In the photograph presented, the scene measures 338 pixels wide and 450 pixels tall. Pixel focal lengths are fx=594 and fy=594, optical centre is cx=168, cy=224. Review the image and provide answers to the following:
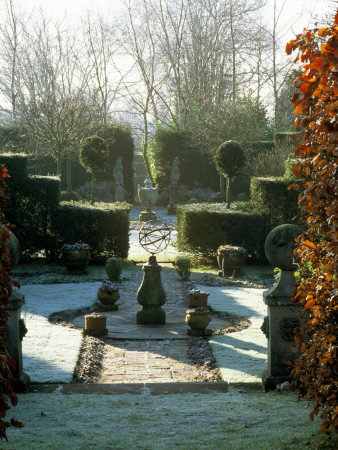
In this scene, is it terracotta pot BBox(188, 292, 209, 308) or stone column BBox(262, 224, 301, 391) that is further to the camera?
terracotta pot BBox(188, 292, 209, 308)

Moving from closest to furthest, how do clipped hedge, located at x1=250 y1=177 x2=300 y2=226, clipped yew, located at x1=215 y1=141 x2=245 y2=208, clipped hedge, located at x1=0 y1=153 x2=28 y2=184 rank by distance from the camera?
clipped hedge, located at x1=0 y1=153 x2=28 y2=184, clipped hedge, located at x1=250 y1=177 x2=300 y2=226, clipped yew, located at x1=215 y1=141 x2=245 y2=208

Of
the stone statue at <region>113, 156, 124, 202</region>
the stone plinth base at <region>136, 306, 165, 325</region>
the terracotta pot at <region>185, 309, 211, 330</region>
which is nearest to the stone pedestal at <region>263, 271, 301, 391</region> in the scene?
the terracotta pot at <region>185, 309, 211, 330</region>

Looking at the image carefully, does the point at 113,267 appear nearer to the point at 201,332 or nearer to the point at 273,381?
the point at 201,332

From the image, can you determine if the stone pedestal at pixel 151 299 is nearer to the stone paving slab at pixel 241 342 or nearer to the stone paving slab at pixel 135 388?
the stone paving slab at pixel 241 342

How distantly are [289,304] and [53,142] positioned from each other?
2013cm

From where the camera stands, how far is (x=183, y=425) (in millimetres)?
4707

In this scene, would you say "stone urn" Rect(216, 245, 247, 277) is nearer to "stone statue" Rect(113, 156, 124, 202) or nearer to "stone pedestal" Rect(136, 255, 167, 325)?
"stone pedestal" Rect(136, 255, 167, 325)

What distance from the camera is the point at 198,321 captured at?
8383 mm

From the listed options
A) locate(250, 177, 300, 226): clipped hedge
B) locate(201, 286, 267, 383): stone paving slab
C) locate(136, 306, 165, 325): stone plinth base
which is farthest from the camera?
locate(250, 177, 300, 226): clipped hedge

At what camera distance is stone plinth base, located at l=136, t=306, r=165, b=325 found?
909cm

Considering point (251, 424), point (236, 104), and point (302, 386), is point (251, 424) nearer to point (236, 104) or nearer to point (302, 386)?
point (302, 386)

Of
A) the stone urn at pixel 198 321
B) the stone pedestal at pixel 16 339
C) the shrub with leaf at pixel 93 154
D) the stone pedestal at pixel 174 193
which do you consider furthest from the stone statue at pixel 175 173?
the stone pedestal at pixel 16 339

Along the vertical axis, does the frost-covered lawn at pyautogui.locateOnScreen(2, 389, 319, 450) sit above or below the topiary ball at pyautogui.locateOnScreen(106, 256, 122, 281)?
below

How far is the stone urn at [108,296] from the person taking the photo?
9.98 m
